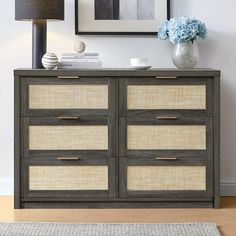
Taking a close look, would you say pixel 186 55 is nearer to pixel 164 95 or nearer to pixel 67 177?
pixel 164 95

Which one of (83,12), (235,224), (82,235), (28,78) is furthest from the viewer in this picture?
(83,12)

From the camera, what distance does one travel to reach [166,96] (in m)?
4.38

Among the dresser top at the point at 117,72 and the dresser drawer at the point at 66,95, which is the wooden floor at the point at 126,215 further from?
the dresser top at the point at 117,72

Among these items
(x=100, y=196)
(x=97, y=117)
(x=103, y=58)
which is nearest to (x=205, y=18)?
(x=103, y=58)

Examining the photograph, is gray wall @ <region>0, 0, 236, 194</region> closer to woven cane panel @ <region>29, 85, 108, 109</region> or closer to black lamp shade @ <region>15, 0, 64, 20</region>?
black lamp shade @ <region>15, 0, 64, 20</region>

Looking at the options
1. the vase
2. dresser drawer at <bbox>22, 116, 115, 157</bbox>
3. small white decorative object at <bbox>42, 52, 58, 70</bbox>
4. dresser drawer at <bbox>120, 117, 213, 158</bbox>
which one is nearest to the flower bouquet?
the vase

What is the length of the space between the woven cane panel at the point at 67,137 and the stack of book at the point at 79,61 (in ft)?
1.24

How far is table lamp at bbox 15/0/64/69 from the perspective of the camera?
4406mm

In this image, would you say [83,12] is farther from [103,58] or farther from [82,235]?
[82,235]

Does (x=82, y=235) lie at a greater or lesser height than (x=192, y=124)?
lesser

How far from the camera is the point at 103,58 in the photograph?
4.80 metres

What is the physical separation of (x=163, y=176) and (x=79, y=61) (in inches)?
34.2

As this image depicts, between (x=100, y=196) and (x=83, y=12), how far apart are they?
4.00 feet

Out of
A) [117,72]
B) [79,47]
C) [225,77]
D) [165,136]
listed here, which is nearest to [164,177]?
[165,136]
